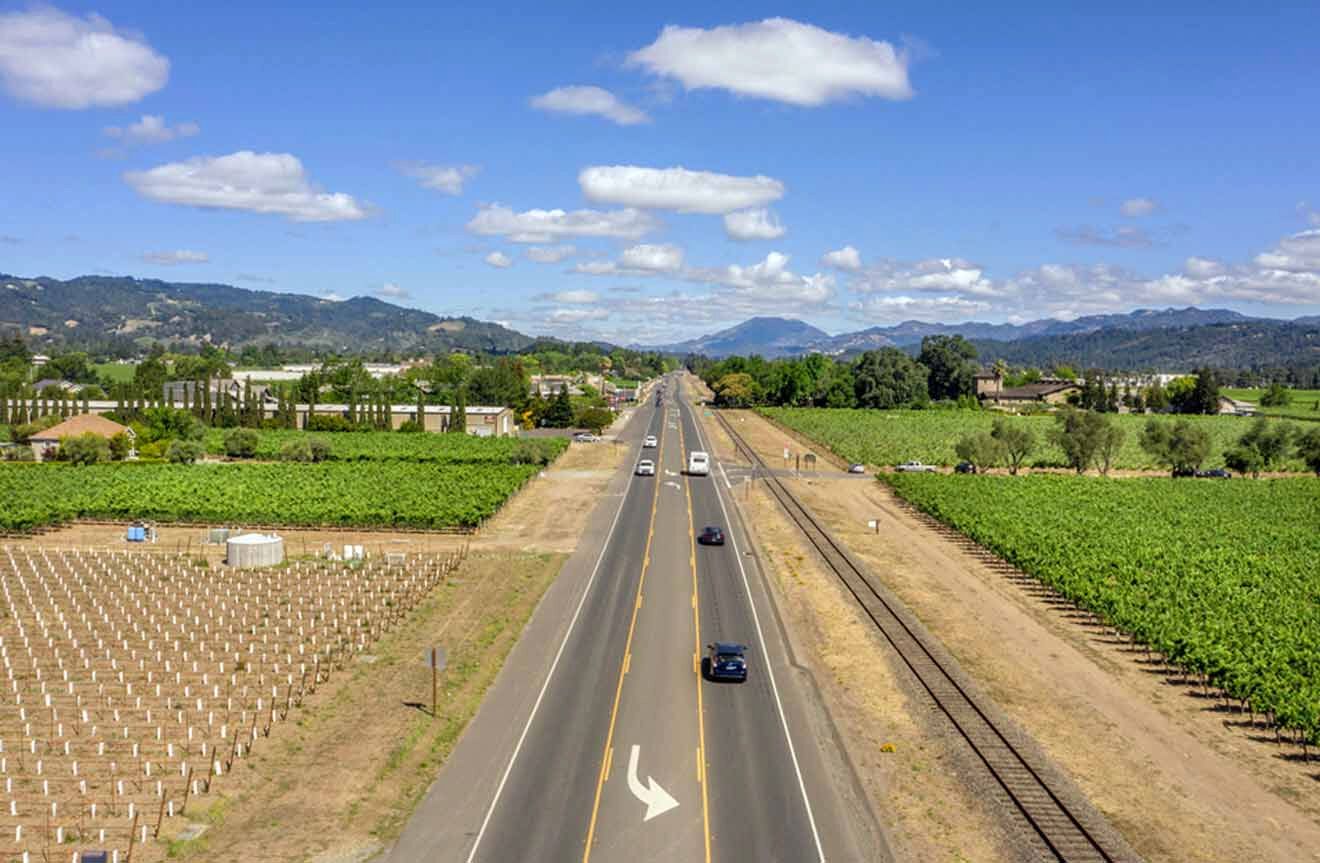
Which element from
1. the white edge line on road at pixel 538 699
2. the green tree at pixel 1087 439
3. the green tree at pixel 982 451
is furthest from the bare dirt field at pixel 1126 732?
the green tree at pixel 1087 439

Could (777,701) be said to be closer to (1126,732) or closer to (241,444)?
(1126,732)

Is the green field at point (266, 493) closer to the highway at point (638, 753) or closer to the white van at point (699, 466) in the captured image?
the white van at point (699, 466)

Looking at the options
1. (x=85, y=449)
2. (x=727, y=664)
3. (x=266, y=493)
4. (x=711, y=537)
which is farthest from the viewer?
(x=85, y=449)

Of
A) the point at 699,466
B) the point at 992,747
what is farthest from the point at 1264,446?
the point at 992,747

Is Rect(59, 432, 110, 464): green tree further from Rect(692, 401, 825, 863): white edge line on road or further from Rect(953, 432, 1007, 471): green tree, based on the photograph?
Rect(953, 432, 1007, 471): green tree

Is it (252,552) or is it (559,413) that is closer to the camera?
(252,552)

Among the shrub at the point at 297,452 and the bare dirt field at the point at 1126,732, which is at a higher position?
the shrub at the point at 297,452
